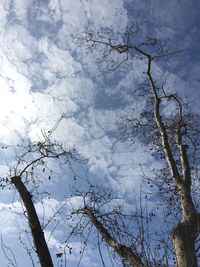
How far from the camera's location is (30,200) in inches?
324

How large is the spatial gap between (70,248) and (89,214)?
921 millimetres

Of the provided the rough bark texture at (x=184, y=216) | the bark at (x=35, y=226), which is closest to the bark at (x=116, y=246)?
the rough bark texture at (x=184, y=216)

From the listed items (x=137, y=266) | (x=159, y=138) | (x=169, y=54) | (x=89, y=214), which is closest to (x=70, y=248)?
(x=89, y=214)

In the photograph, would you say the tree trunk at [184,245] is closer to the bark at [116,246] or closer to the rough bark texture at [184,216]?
the rough bark texture at [184,216]

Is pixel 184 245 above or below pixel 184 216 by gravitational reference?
below

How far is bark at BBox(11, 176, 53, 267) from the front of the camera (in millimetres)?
7277

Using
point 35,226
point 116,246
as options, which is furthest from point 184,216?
point 35,226

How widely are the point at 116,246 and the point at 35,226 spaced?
1.64 meters

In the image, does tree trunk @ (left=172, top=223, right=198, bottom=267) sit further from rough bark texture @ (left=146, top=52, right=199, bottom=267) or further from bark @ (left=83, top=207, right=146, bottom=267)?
bark @ (left=83, top=207, right=146, bottom=267)

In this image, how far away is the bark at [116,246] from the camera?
23.6 feet

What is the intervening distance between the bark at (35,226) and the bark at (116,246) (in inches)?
52.3

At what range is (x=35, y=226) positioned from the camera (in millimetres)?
7777

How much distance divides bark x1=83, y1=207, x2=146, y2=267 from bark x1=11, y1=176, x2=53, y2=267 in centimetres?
133

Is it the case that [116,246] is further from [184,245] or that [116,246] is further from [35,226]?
[35,226]
